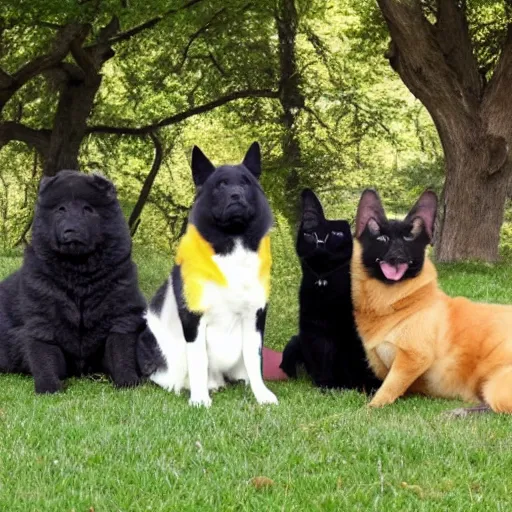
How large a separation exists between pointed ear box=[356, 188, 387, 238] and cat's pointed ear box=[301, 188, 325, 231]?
408 millimetres

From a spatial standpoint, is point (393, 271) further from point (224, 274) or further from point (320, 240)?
point (224, 274)

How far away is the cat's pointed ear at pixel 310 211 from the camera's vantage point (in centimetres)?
608

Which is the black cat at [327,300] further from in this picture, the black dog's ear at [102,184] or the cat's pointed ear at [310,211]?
the black dog's ear at [102,184]

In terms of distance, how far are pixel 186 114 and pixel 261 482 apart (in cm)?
1871

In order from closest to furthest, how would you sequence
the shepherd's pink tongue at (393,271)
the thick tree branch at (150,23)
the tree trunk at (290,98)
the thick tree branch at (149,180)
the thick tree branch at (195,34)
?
the shepherd's pink tongue at (393,271), the thick tree branch at (150,23), the thick tree branch at (195,34), the tree trunk at (290,98), the thick tree branch at (149,180)

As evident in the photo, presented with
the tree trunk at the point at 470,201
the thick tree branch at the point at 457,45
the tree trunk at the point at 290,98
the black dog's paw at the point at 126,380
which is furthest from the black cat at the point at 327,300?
the tree trunk at the point at 290,98

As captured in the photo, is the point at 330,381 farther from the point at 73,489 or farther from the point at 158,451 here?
the point at 73,489

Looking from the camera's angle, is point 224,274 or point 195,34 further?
point 195,34

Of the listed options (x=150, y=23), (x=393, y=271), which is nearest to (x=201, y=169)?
(x=393, y=271)

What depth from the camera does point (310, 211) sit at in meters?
6.11

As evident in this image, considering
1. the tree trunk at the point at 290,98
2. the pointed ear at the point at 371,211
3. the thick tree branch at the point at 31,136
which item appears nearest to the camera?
the pointed ear at the point at 371,211

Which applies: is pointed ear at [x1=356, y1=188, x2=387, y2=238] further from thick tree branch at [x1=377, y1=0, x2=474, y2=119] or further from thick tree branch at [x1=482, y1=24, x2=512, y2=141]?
thick tree branch at [x1=482, y1=24, x2=512, y2=141]

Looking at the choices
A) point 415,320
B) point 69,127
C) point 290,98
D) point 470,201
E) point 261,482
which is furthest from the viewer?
point 290,98

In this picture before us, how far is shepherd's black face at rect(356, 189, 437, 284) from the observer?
18.4ft
